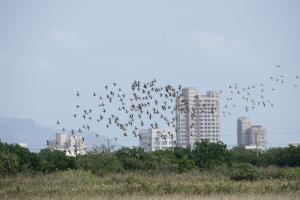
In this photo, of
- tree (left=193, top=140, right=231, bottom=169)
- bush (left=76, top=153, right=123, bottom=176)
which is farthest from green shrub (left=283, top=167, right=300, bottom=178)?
bush (left=76, top=153, right=123, bottom=176)

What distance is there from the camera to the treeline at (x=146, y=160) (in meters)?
42.0

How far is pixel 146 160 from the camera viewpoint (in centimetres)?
4838

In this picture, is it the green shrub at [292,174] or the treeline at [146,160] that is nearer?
the green shrub at [292,174]

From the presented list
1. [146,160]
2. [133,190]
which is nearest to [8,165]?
[146,160]

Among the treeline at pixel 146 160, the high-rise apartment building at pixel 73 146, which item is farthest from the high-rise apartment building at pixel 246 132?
Result: the treeline at pixel 146 160

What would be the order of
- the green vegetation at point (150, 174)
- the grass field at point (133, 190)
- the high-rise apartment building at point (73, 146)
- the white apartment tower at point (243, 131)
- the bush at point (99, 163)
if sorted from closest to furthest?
the grass field at point (133, 190) < the green vegetation at point (150, 174) < the bush at point (99, 163) < the high-rise apartment building at point (73, 146) < the white apartment tower at point (243, 131)

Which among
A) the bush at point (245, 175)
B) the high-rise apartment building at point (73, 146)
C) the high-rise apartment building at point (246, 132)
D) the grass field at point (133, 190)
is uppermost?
the high-rise apartment building at point (246, 132)

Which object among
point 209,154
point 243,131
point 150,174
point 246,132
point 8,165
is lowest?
point 150,174

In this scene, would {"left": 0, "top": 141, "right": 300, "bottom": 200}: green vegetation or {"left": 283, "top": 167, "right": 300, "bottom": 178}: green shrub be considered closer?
{"left": 0, "top": 141, "right": 300, "bottom": 200}: green vegetation

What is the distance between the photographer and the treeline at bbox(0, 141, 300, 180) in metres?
42.0

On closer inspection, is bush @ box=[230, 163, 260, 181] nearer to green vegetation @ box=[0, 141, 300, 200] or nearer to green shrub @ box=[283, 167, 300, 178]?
green vegetation @ box=[0, 141, 300, 200]

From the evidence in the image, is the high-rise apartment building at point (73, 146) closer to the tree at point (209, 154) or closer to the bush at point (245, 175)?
the tree at point (209, 154)

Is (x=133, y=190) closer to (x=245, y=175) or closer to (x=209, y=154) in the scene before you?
(x=245, y=175)

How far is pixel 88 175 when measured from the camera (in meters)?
38.0
